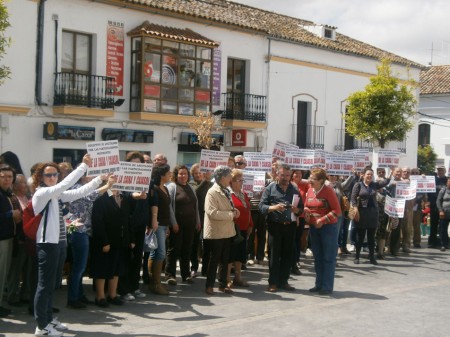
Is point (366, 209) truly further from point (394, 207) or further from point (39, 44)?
point (39, 44)

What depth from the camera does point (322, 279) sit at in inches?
407

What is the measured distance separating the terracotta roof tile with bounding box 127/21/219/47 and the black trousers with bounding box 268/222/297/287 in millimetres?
13551

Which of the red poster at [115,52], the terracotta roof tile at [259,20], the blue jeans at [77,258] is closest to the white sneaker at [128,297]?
the blue jeans at [77,258]

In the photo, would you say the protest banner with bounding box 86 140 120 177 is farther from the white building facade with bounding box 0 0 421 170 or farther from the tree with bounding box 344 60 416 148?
the tree with bounding box 344 60 416 148

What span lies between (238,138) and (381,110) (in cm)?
536

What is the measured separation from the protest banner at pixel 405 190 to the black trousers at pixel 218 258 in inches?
238

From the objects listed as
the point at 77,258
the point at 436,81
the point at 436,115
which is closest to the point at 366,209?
the point at 77,258

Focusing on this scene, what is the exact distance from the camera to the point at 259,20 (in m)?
29.7

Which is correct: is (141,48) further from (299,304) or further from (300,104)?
(299,304)

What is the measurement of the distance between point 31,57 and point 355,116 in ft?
38.5

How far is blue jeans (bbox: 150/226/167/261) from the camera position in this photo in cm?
985

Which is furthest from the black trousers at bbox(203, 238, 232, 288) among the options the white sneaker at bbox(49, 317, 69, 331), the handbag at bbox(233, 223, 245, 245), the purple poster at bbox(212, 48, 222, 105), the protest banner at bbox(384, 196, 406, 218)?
the purple poster at bbox(212, 48, 222, 105)

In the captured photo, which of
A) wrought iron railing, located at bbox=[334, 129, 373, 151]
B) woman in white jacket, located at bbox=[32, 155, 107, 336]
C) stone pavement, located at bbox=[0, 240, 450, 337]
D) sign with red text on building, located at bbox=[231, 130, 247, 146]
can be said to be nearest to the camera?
woman in white jacket, located at bbox=[32, 155, 107, 336]

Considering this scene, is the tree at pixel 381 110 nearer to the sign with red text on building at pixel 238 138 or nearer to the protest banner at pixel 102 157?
the sign with red text on building at pixel 238 138
